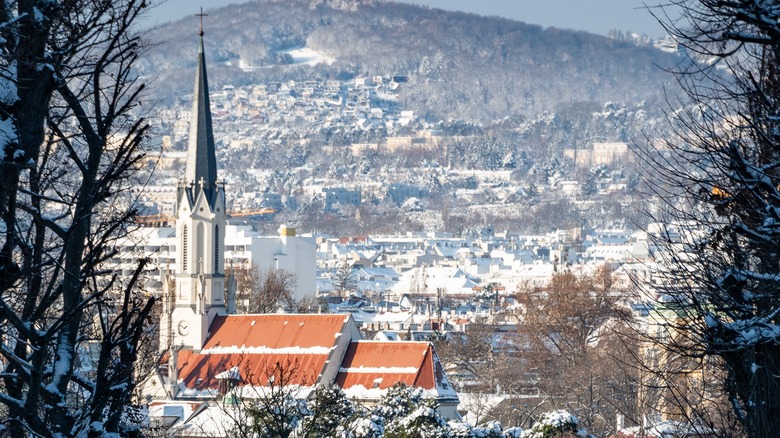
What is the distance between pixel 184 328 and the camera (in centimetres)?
5378

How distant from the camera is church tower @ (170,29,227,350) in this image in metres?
54.9

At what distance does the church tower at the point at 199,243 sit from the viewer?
2160 inches

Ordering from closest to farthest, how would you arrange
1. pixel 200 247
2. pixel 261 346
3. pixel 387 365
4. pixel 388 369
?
1. pixel 388 369
2. pixel 387 365
3. pixel 261 346
4. pixel 200 247

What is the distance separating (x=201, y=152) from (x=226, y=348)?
350 inches

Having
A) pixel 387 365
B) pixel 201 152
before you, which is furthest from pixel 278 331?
pixel 201 152

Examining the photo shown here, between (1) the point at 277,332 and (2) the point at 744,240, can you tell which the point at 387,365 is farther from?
(2) the point at 744,240

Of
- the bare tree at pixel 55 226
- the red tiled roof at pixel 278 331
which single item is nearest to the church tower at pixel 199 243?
the red tiled roof at pixel 278 331

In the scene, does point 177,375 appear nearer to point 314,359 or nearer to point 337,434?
point 314,359

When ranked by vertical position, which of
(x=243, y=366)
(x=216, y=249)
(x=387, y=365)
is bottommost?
(x=243, y=366)

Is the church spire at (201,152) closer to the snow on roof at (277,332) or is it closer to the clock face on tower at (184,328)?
the clock face on tower at (184,328)

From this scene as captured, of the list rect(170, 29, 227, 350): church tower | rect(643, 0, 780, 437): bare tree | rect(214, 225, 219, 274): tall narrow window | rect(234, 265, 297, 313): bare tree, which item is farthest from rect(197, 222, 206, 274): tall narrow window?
rect(643, 0, 780, 437): bare tree

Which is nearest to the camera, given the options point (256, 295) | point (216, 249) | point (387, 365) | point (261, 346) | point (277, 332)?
point (387, 365)

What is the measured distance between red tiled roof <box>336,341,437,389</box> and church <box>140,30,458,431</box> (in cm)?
3

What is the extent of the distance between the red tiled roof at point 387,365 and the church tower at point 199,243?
5.13m
